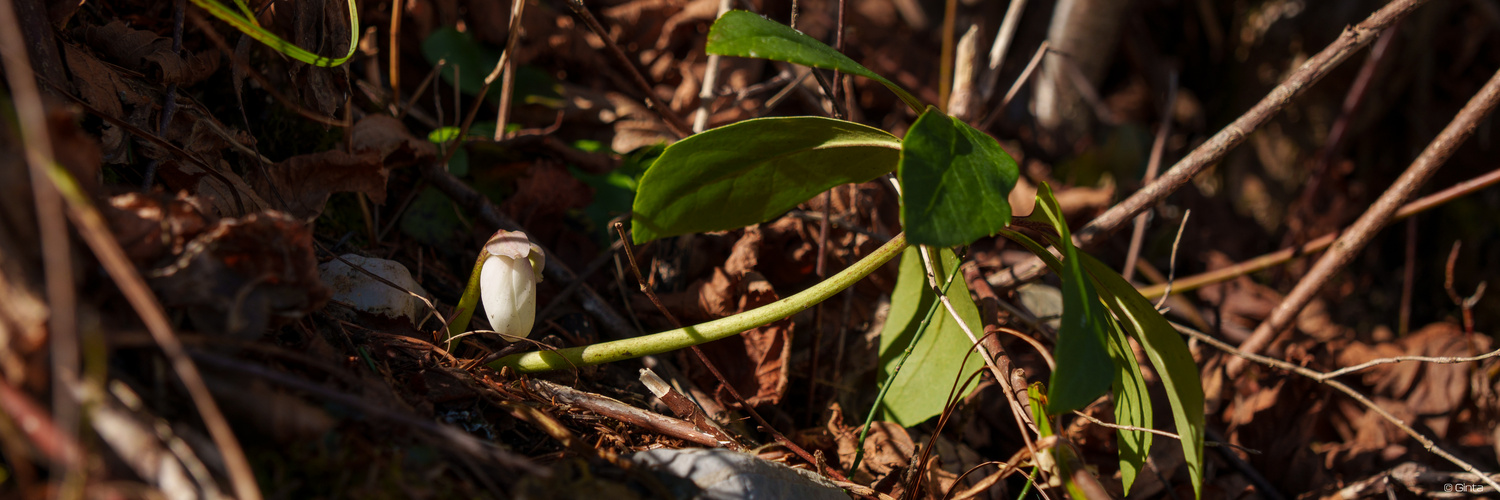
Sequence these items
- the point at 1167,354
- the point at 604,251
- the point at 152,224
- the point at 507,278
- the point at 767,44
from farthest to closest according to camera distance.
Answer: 1. the point at 604,251
2. the point at 507,278
3. the point at 1167,354
4. the point at 767,44
5. the point at 152,224

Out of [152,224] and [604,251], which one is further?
[604,251]

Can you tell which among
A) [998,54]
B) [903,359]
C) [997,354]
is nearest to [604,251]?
[903,359]

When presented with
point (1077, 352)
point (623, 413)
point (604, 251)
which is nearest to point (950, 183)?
point (1077, 352)

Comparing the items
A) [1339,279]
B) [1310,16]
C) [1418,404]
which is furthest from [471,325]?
[1310,16]

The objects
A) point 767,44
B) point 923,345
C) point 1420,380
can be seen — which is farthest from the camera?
point 1420,380

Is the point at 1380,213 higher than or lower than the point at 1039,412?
higher

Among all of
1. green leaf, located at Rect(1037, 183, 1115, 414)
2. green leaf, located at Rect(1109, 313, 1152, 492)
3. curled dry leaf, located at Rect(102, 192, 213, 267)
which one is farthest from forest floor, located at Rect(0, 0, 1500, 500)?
green leaf, located at Rect(1037, 183, 1115, 414)

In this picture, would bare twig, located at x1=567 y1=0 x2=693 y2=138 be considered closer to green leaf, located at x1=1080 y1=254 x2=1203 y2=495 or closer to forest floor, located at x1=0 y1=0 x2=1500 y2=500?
forest floor, located at x1=0 y1=0 x2=1500 y2=500

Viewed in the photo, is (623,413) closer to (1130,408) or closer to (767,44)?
(767,44)

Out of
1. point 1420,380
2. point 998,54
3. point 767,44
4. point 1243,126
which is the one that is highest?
point 998,54
